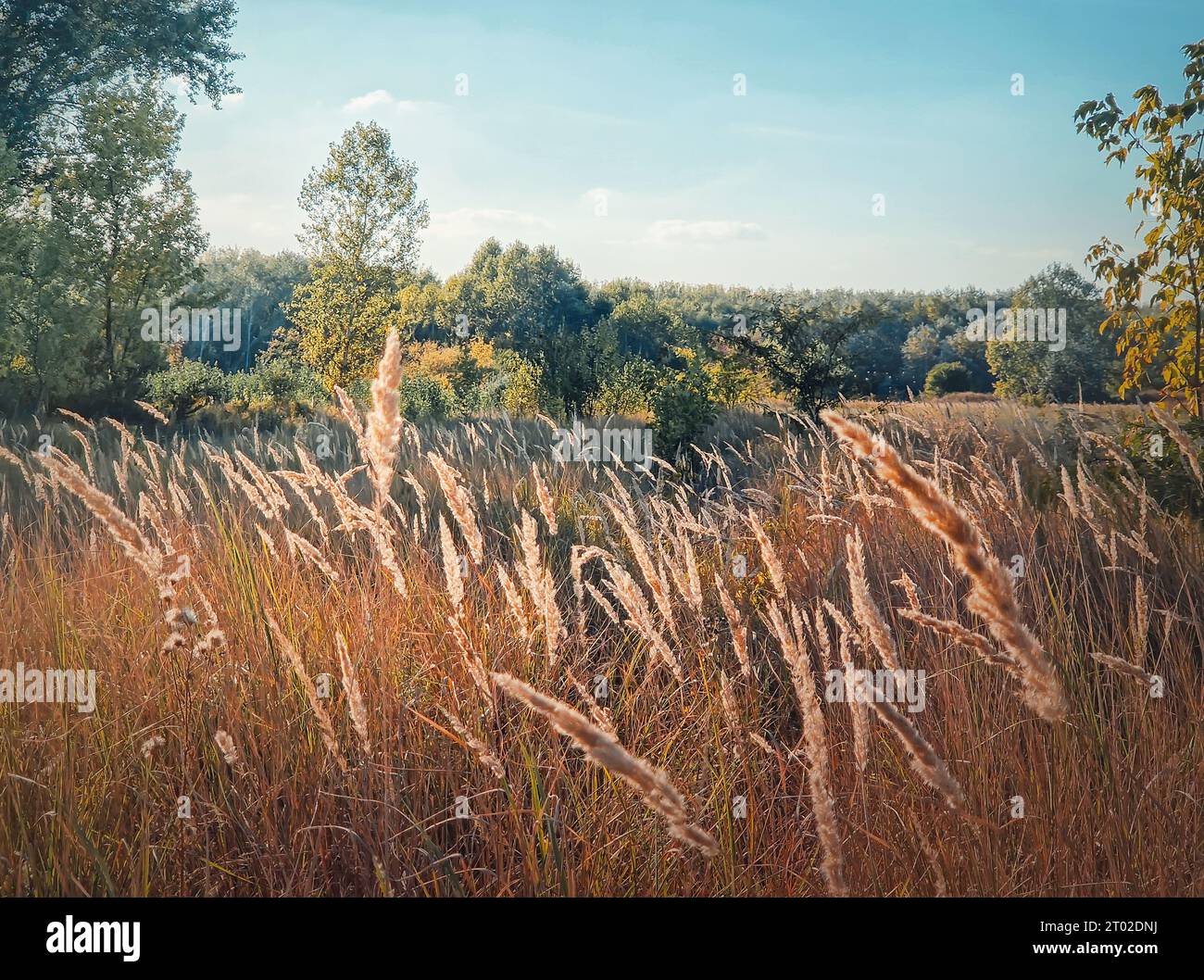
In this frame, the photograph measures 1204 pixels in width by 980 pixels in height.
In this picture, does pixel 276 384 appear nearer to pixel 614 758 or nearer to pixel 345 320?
pixel 345 320

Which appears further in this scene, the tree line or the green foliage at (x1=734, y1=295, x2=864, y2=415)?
the green foliage at (x1=734, y1=295, x2=864, y2=415)

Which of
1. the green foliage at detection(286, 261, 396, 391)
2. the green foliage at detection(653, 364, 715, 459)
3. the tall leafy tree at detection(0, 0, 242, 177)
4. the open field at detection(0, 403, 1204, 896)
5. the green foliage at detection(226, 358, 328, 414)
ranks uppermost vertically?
the tall leafy tree at detection(0, 0, 242, 177)

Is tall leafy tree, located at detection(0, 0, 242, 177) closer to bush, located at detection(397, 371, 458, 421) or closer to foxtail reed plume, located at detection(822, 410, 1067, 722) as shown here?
bush, located at detection(397, 371, 458, 421)

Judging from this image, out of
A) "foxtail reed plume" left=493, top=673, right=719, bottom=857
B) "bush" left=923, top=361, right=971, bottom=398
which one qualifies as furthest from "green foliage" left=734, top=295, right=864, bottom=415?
"bush" left=923, top=361, right=971, bottom=398

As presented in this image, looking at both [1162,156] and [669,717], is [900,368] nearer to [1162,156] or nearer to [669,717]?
[1162,156]

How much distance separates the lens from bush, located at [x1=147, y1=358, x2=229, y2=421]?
44.3 ft

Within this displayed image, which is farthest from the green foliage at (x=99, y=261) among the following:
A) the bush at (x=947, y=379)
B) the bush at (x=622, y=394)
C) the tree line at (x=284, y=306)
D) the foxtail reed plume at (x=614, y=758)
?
the bush at (x=947, y=379)

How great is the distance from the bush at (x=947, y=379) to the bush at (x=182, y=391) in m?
34.6

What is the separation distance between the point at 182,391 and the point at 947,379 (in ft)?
130

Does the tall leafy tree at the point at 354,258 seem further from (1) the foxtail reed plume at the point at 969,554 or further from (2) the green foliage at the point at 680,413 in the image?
(1) the foxtail reed plume at the point at 969,554

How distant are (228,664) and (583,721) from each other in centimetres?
180

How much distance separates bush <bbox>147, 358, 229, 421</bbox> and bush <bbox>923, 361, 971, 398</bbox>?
34.6 meters

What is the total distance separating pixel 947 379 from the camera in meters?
44.2

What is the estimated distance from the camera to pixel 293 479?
7.79ft
